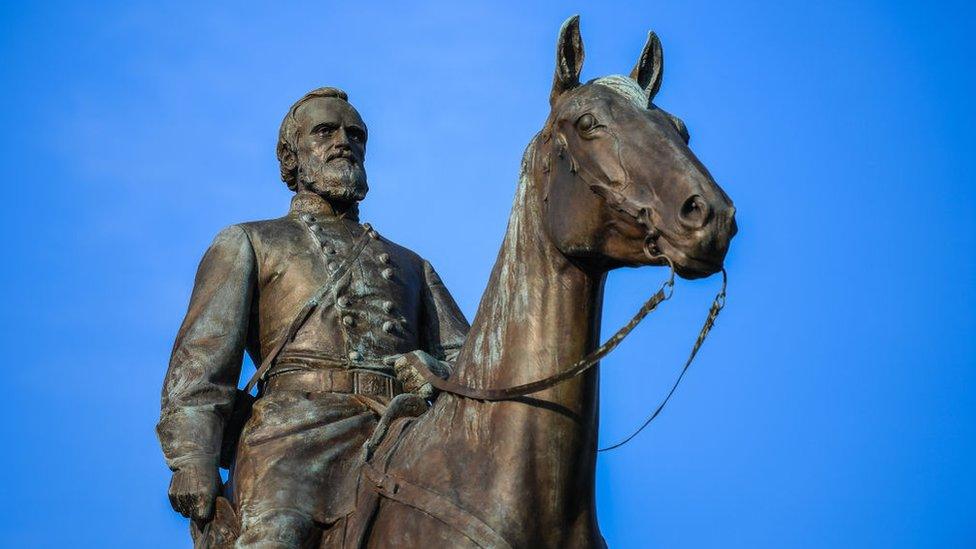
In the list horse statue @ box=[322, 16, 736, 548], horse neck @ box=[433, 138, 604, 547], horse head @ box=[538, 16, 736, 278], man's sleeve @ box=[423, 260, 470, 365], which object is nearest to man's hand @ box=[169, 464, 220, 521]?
horse statue @ box=[322, 16, 736, 548]

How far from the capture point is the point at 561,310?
8.95 metres

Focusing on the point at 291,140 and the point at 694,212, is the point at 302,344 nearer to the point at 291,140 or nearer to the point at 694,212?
the point at 291,140

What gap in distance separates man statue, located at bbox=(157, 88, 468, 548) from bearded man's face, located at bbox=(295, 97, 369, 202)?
1 centimetres

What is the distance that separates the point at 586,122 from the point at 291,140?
13.4 feet

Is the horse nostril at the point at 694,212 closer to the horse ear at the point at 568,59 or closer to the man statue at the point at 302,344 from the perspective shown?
the horse ear at the point at 568,59

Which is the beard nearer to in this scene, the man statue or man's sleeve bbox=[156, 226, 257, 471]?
the man statue

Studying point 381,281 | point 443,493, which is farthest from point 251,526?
point 381,281

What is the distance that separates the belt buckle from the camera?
36.2 feet

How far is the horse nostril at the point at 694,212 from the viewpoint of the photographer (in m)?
8.28

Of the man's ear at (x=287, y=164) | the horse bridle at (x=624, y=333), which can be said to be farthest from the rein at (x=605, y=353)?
the man's ear at (x=287, y=164)

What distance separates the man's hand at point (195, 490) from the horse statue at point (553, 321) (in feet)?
4.26

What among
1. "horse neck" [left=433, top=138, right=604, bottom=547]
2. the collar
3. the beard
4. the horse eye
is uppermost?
the beard

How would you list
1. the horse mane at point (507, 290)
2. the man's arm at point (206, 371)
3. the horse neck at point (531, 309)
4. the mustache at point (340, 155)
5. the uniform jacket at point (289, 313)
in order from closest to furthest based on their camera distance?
1. the horse neck at point (531, 309)
2. the horse mane at point (507, 290)
3. the man's arm at point (206, 371)
4. the uniform jacket at point (289, 313)
5. the mustache at point (340, 155)

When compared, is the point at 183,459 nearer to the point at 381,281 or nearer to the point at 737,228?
the point at 381,281
